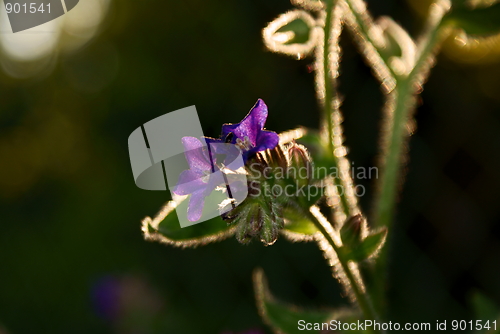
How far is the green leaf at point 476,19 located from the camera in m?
1.10

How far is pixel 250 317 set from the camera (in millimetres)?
2820

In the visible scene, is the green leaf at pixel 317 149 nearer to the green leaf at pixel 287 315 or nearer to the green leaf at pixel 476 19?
the green leaf at pixel 287 315

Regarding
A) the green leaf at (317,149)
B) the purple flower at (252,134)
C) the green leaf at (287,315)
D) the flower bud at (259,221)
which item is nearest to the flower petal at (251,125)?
the purple flower at (252,134)

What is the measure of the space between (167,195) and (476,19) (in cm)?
246

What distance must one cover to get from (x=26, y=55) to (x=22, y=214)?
118cm

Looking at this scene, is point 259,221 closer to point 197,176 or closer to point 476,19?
point 197,176

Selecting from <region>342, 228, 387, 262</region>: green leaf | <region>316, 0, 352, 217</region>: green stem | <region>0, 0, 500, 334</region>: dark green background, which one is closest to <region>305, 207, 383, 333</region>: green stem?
<region>342, 228, 387, 262</region>: green leaf

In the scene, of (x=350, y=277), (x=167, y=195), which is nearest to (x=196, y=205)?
(x=350, y=277)

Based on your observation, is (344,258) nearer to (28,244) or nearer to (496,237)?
(496,237)

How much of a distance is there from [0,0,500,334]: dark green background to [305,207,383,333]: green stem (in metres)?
1.76

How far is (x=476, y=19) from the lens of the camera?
1124 mm

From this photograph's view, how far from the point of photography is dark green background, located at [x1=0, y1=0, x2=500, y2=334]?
9.43 ft

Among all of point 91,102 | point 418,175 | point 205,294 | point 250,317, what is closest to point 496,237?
point 418,175

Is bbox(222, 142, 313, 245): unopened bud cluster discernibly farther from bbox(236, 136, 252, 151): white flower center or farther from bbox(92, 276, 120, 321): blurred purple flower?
bbox(92, 276, 120, 321): blurred purple flower
